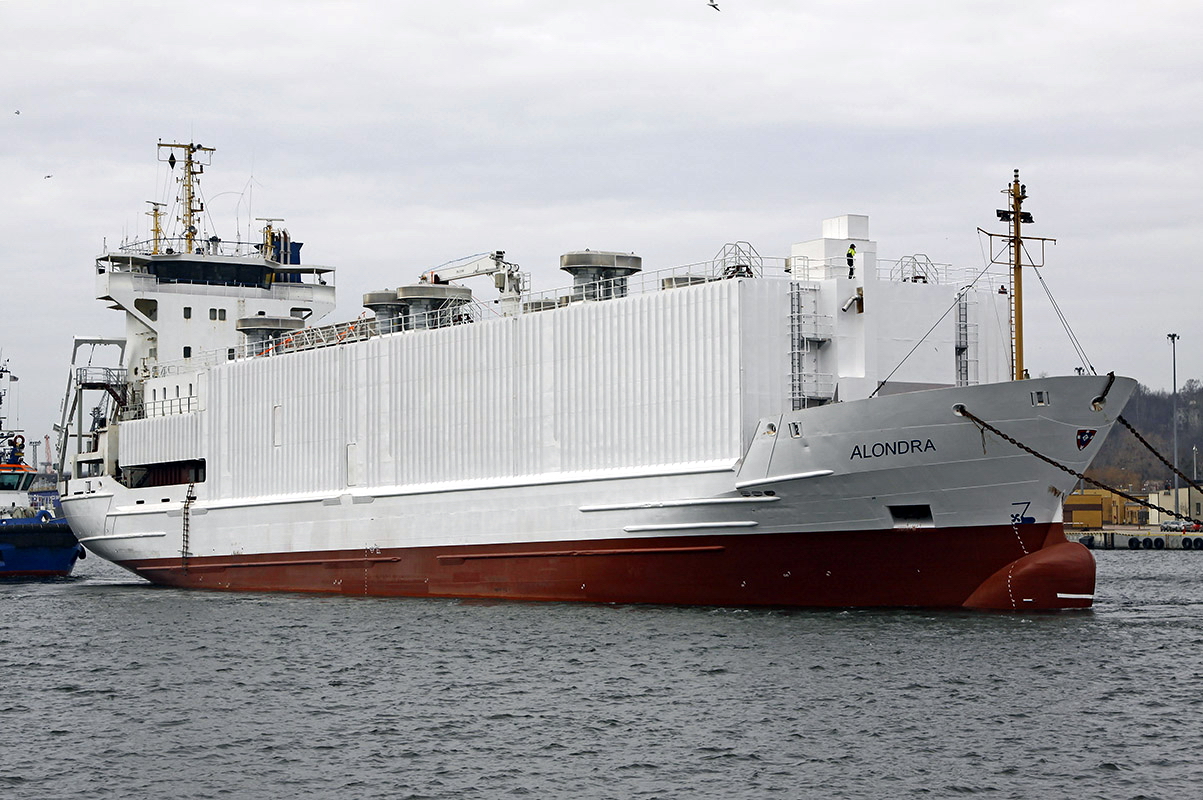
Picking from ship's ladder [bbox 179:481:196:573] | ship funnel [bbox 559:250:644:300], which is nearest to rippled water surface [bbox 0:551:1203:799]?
ship funnel [bbox 559:250:644:300]

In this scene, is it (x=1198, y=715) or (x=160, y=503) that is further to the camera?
(x=160, y=503)

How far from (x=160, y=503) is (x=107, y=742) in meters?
25.1

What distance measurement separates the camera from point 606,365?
31.1 m

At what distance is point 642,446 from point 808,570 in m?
4.66

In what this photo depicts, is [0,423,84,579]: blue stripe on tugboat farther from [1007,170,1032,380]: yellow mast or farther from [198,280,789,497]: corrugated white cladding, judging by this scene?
[1007,170,1032,380]: yellow mast

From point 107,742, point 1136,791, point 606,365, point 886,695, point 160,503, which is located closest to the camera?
point 1136,791

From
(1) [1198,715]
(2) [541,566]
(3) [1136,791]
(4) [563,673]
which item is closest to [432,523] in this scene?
(2) [541,566]

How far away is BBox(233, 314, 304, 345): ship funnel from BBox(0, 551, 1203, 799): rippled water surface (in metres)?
13.8

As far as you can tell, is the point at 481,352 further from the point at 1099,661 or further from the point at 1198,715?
the point at 1198,715

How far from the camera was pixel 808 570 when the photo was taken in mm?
27188

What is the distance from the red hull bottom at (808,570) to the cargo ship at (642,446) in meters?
0.05

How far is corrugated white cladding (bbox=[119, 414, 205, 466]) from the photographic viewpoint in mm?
42094

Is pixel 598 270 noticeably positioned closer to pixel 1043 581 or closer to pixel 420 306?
pixel 420 306

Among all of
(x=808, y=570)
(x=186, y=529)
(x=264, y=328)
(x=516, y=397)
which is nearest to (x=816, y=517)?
(x=808, y=570)
